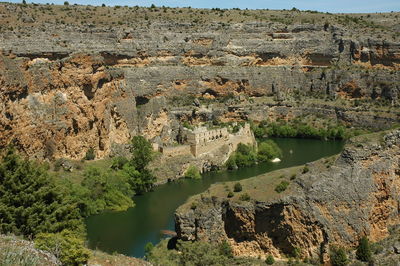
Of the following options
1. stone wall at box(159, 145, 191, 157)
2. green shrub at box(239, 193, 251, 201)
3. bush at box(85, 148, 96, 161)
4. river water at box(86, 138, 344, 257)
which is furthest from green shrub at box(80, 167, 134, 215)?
green shrub at box(239, 193, 251, 201)

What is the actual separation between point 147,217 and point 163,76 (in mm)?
39524

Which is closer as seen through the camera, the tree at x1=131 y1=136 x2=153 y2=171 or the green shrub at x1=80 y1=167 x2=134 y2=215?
the green shrub at x1=80 y1=167 x2=134 y2=215

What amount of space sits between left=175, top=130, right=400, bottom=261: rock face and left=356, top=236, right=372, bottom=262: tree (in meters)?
A: 1.08

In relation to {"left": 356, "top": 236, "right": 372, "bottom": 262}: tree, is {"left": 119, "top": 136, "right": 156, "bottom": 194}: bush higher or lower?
lower

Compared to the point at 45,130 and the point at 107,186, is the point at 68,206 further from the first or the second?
the point at 45,130

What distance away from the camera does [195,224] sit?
31.6 metres

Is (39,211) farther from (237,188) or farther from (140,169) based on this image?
(140,169)

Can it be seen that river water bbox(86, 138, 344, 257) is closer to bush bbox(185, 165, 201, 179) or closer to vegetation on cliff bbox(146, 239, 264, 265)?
bush bbox(185, 165, 201, 179)

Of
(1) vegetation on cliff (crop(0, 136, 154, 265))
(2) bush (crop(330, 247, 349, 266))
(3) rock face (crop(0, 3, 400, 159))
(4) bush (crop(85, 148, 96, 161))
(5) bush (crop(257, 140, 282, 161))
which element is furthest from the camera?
(5) bush (crop(257, 140, 282, 161))

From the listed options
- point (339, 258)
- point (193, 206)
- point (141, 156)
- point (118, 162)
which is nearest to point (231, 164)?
point (141, 156)

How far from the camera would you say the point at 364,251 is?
29594 mm

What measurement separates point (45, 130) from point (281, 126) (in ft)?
124

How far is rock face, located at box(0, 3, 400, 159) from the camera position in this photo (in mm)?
50188

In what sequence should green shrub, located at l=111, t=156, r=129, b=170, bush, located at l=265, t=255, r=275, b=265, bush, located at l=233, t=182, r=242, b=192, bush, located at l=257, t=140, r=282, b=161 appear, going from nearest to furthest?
bush, located at l=265, t=255, r=275, b=265, bush, located at l=233, t=182, r=242, b=192, green shrub, located at l=111, t=156, r=129, b=170, bush, located at l=257, t=140, r=282, b=161
